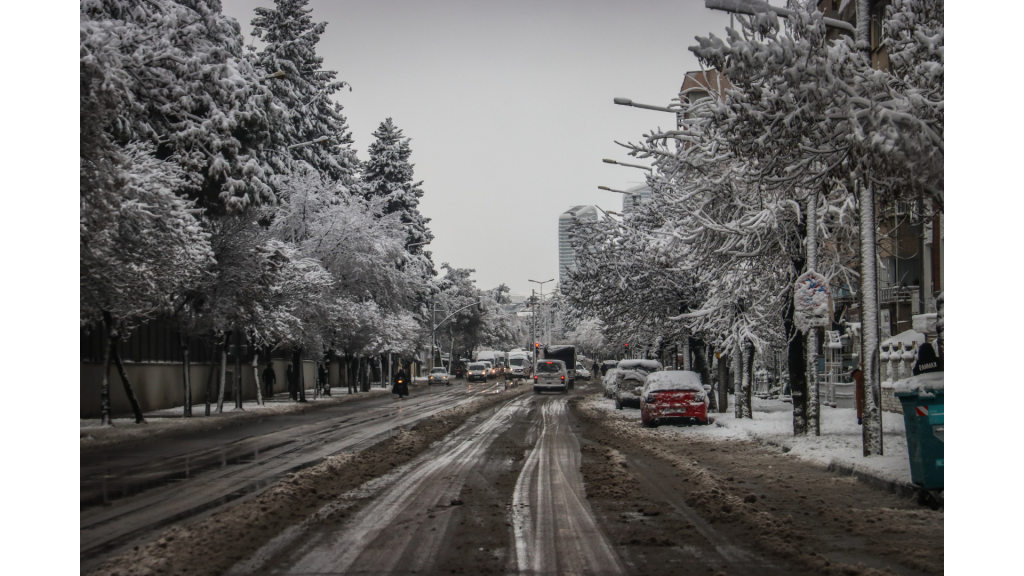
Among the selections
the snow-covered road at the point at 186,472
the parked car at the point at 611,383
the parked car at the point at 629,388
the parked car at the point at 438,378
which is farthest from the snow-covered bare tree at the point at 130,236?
the parked car at the point at 438,378

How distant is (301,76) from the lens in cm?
5262

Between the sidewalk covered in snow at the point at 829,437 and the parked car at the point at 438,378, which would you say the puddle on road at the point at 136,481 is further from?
the parked car at the point at 438,378

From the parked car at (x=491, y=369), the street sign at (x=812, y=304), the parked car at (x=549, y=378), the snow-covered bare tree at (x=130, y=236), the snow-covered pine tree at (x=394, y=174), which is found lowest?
the parked car at (x=491, y=369)

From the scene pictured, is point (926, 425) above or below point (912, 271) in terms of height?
below

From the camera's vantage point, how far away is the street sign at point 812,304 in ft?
54.1

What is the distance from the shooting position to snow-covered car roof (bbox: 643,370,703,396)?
82.0 feet

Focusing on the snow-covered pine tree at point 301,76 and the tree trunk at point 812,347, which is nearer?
the tree trunk at point 812,347

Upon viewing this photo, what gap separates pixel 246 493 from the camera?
1140 centimetres

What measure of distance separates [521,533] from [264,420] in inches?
872

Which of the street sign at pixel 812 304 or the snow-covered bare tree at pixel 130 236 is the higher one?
the snow-covered bare tree at pixel 130 236

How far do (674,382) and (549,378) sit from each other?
102ft

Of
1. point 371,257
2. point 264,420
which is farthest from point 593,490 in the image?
point 371,257

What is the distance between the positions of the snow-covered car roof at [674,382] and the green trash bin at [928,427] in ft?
Answer: 48.7
